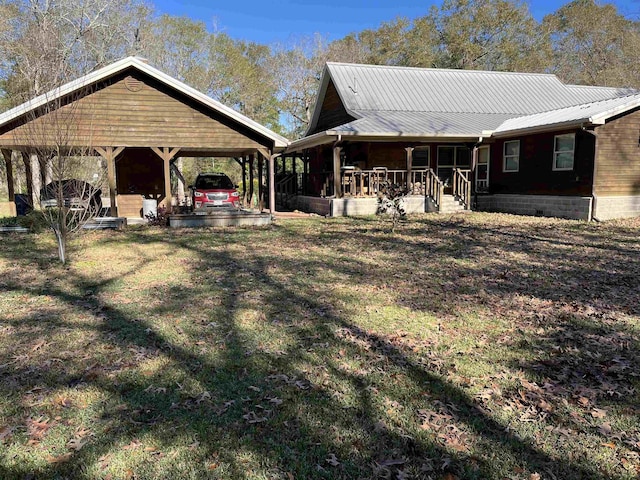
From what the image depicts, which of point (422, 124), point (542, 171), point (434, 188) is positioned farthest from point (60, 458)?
point (542, 171)

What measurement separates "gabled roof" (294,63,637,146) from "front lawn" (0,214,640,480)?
1102 cm

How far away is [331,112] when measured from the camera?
22.8m

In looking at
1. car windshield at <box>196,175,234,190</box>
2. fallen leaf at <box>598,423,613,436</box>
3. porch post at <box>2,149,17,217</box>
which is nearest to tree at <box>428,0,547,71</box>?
car windshield at <box>196,175,234,190</box>

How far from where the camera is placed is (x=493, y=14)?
3903 cm

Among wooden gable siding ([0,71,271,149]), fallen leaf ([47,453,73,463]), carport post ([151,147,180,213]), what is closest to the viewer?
fallen leaf ([47,453,73,463])

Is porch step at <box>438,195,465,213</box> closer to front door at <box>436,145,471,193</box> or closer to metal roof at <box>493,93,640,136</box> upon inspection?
front door at <box>436,145,471,193</box>

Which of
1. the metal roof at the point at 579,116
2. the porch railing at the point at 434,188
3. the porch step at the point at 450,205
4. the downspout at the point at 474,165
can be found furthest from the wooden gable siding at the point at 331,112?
the metal roof at the point at 579,116

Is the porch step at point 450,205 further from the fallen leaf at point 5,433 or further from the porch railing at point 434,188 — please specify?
the fallen leaf at point 5,433

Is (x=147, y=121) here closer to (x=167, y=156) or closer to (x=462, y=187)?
(x=167, y=156)

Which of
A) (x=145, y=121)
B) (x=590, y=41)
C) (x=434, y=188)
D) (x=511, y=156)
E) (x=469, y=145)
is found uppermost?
(x=590, y=41)

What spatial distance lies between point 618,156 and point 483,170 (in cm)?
561

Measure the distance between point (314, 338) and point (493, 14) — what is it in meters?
42.6

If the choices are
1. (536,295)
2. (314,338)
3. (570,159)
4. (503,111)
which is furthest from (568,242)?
(503,111)

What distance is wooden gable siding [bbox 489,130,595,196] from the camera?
1514 centimetres
